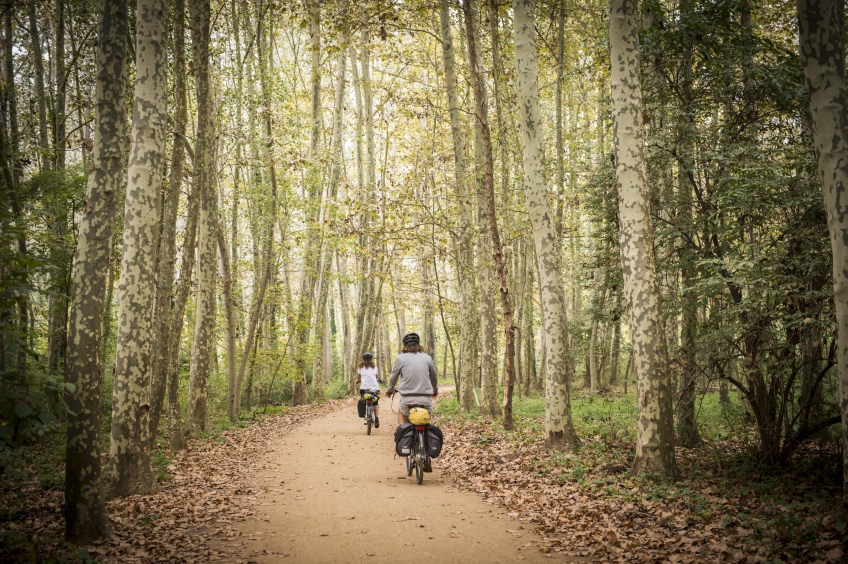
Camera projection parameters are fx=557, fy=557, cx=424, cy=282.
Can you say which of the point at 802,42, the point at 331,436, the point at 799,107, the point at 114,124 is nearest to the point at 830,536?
the point at 802,42

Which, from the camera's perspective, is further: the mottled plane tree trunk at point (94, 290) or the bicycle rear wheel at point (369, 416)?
the bicycle rear wheel at point (369, 416)

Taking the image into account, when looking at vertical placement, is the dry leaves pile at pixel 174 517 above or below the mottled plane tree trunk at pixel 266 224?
below

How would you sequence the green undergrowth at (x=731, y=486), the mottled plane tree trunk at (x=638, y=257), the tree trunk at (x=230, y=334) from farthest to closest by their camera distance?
1. the tree trunk at (x=230, y=334)
2. the mottled plane tree trunk at (x=638, y=257)
3. the green undergrowth at (x=731, y=486)

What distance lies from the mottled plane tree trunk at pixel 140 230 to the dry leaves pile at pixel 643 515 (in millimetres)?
4950

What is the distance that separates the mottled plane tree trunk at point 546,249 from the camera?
10.3 metres

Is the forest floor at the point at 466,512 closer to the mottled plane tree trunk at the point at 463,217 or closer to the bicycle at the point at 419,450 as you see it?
the bicycle at the point at 419,450

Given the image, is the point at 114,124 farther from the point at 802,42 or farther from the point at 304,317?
the point at 304,317

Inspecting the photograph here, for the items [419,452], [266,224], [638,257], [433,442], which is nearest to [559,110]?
[266,224]

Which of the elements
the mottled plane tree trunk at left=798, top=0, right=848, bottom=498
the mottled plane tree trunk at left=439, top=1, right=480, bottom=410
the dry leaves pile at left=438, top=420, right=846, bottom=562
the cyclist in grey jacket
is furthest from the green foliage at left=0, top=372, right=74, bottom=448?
the mottled plane tree trunk at left=439, top=1, right=480, bottom=410

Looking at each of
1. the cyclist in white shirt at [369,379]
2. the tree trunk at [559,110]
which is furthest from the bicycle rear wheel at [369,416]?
the tree trunk at [559,110]

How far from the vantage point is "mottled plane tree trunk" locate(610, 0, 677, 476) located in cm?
761

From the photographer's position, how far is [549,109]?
95.9ft

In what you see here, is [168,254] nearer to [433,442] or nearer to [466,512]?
[433,442]

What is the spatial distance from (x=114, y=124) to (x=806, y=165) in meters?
8.45
